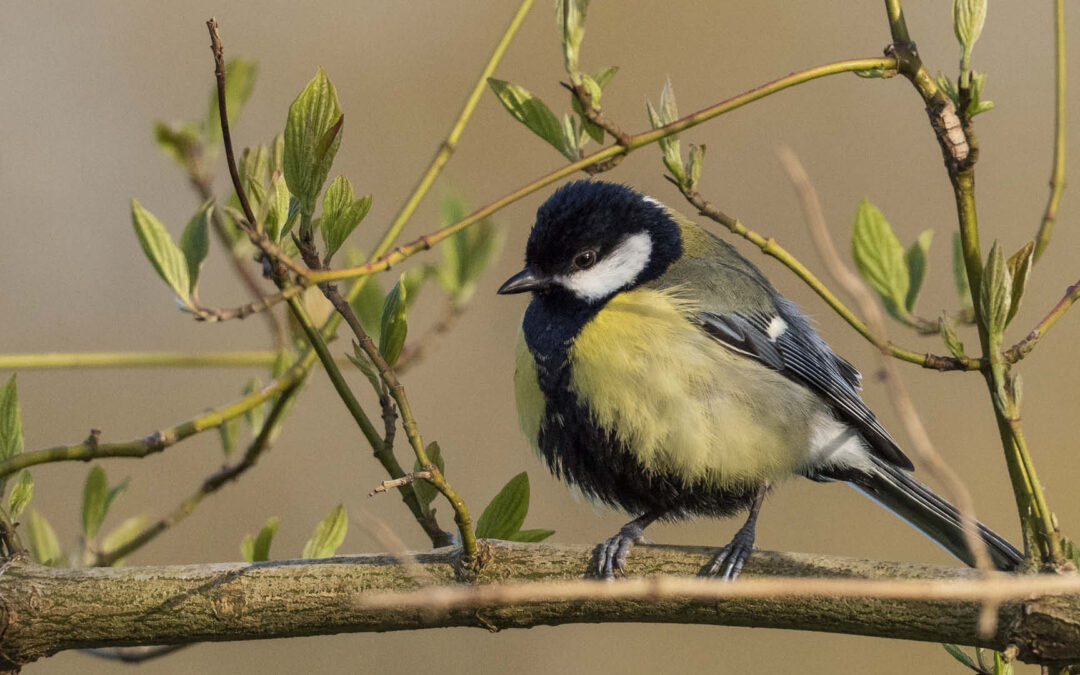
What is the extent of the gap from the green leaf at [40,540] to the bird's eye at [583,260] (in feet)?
4.34

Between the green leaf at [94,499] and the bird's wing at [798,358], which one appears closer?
the green leaf at [94,499]

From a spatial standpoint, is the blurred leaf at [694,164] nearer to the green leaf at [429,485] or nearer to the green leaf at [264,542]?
the green leaf at [429,485]

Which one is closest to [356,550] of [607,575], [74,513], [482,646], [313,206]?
[482,646]

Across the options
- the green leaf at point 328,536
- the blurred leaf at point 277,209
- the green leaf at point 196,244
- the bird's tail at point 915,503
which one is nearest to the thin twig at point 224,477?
the green leaf at point 328,536

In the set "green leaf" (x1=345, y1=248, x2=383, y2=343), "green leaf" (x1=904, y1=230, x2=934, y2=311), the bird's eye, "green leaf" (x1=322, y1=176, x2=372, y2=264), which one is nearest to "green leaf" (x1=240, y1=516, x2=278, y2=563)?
"green leaf" (x1=345, y1=248, x2=383, y2=343)

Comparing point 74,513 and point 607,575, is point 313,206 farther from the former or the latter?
point 74,513

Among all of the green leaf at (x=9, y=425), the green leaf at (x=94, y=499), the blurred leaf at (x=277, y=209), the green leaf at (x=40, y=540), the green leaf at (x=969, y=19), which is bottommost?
the green leaf at (x=40, y=540)

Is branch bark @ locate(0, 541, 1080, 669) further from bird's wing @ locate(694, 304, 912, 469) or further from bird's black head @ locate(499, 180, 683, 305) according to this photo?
bird's black head @ locate(499, 180, 683, 305)

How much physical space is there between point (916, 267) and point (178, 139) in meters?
1.40

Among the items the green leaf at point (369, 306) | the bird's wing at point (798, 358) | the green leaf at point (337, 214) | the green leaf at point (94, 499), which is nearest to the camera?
the green leaf at point (337, 214)

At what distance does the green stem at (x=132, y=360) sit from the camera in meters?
1.69

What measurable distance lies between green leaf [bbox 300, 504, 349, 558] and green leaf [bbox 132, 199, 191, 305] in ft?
1.91

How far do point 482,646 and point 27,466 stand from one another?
9.13ft

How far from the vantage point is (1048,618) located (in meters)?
1.56
